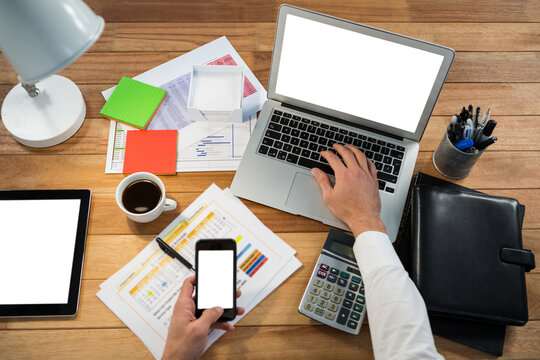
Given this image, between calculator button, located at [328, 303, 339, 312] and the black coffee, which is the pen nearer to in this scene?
calculator button, located at [328, 303, 339, 312]

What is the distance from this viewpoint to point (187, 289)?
81cm

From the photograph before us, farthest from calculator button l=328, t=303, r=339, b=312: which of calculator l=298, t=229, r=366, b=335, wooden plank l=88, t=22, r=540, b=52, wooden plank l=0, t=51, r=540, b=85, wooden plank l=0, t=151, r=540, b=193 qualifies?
wooden plank l=88, t=22, r=540, b=52

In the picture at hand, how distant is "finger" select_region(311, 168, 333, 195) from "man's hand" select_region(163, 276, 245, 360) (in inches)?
13.8

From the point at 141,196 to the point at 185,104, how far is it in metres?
0.30

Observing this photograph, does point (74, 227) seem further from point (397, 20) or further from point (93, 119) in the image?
point (397, 20)

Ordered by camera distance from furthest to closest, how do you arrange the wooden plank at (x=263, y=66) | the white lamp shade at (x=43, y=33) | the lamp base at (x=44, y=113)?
the wooden plank at (x=263, y=66), the lamp base at (x=44, y=113), the white lamp shade at (x=43, y=33)

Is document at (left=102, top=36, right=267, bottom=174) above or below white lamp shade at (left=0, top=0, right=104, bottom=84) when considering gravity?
below

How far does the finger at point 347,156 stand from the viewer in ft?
3.05

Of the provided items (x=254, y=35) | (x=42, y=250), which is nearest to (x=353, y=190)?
(x=254, y=35)

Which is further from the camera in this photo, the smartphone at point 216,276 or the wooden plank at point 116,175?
the wooden plank at point 116,175

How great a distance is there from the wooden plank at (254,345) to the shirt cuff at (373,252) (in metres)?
0.15

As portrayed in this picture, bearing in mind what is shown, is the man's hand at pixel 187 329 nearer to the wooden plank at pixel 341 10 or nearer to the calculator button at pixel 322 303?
the calculator button at pixel 322 303

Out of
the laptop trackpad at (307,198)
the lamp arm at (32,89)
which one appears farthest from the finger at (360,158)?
the lamp arm at (32,89)

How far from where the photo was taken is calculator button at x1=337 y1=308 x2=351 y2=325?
834mm
